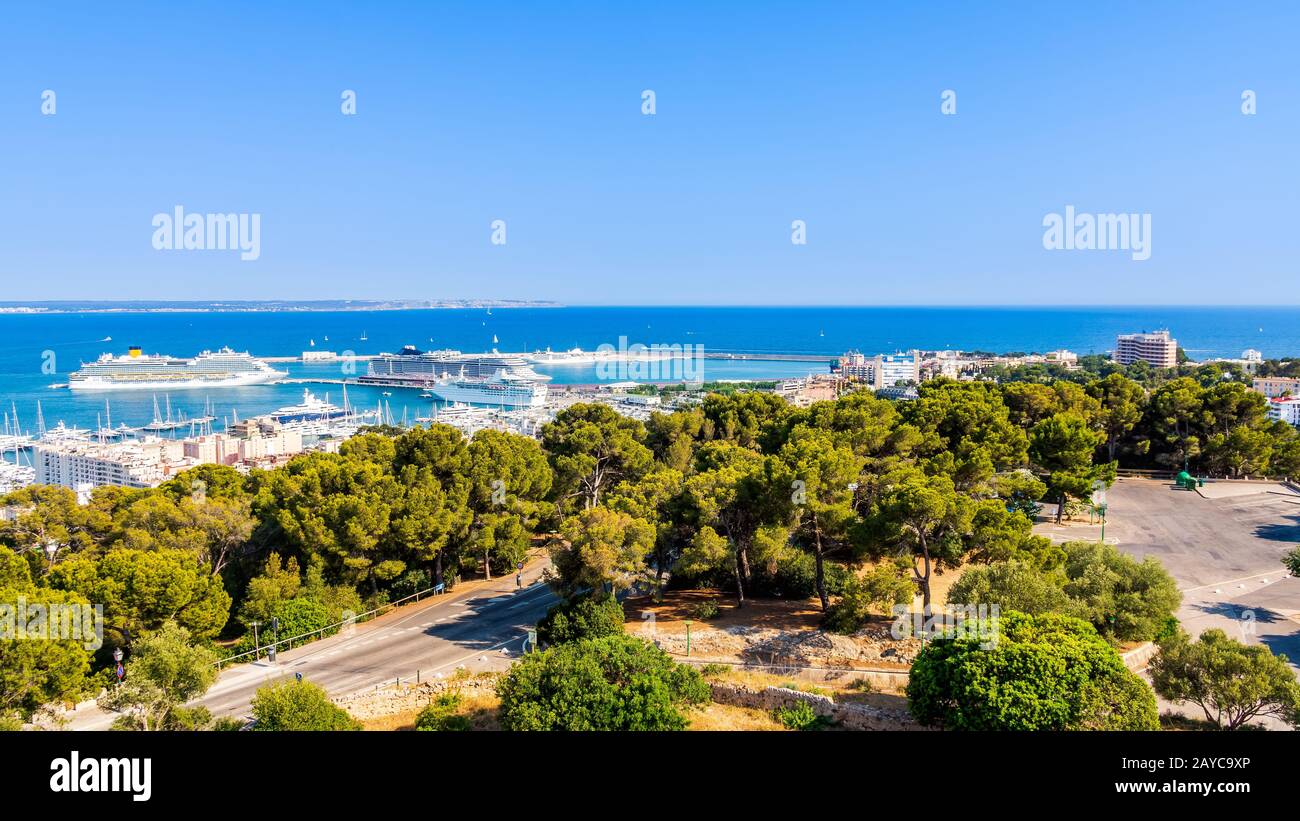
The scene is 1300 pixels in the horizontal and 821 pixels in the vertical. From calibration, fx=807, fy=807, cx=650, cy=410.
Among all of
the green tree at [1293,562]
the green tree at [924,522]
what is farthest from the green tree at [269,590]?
the green tree at [1293,562]

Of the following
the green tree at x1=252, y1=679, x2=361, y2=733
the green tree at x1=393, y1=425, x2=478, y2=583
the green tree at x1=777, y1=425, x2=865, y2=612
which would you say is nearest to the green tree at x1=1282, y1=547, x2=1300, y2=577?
the green tree at x1=777, y1=425, x2=865, y2=612

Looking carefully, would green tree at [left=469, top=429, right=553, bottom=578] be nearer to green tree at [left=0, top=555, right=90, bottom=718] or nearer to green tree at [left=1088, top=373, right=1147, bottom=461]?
green tree at [left=0, top=555, right=90, bottom=718]

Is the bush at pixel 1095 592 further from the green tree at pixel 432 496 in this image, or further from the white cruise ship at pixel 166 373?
the white cruise ship at pixel 166 373

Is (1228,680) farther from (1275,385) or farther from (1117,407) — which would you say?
(1275,385)
